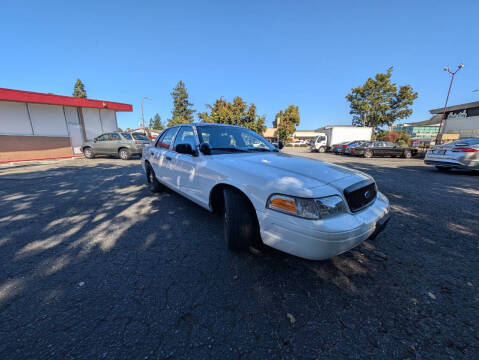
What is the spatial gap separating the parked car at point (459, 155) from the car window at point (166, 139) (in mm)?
9578

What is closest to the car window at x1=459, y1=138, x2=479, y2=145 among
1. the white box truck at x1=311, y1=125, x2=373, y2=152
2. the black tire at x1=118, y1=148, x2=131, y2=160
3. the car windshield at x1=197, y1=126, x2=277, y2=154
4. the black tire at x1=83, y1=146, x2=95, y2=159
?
the car windshield at x1=197, y1=126, x2=277, y2=154

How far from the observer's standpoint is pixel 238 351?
4.07 ft

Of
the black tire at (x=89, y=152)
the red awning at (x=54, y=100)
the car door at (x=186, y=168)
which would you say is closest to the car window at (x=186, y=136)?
the car door at (x=186, y=168)

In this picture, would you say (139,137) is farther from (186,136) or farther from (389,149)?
(389,149)

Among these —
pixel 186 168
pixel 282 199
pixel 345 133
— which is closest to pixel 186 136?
pixel 186 168

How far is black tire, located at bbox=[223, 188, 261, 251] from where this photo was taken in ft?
6.60

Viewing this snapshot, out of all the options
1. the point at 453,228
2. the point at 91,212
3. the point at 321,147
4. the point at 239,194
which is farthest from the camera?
the point at 321,147

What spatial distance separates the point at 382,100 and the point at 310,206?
120 ft

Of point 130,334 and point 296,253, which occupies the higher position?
point 296,253

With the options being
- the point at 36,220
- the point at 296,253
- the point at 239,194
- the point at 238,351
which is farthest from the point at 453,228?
the point at 36,220

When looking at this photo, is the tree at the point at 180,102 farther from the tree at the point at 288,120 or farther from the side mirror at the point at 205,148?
the side mirror at the point at 205,148

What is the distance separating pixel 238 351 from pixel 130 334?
29.2 inches

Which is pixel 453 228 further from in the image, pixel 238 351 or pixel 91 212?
pixel 91 212

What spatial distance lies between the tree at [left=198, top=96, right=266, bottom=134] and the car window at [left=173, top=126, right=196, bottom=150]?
1045 inches
